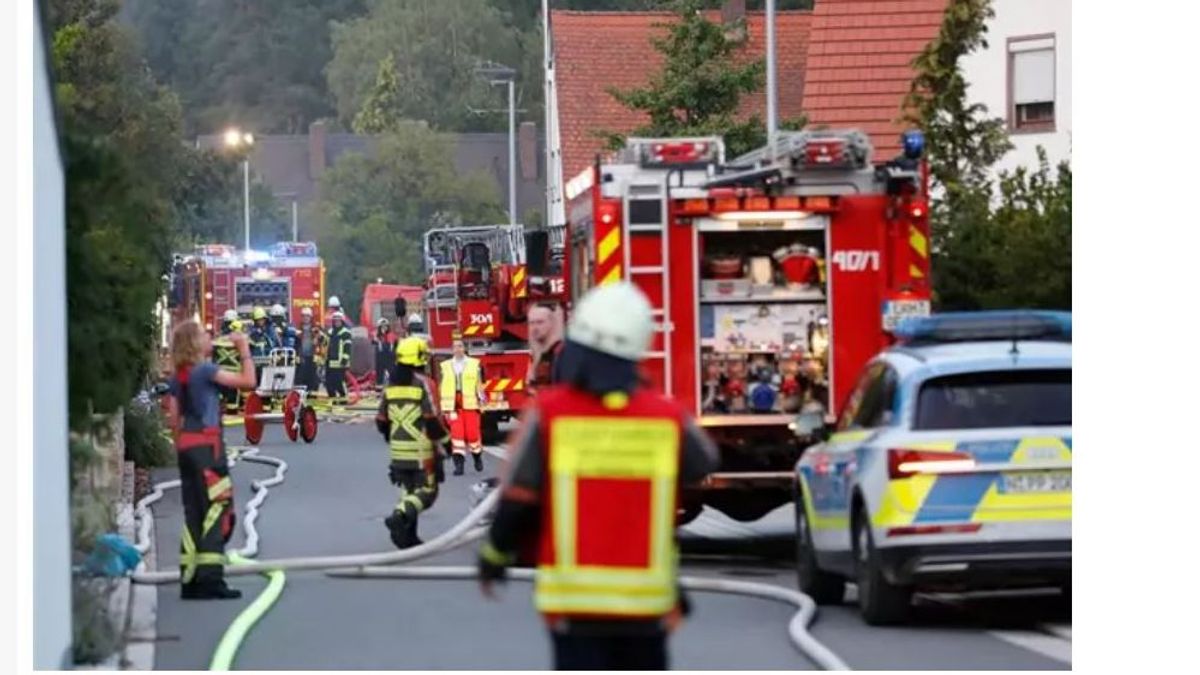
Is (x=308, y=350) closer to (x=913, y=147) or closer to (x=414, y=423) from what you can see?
(x=414, y=423)

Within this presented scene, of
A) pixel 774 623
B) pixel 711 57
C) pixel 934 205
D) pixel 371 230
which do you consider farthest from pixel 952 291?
pixel 371 230

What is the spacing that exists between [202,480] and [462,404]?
12.6 meters

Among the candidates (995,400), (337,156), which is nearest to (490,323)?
(995,400)

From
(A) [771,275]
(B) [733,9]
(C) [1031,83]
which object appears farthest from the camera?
(B) [733,9]

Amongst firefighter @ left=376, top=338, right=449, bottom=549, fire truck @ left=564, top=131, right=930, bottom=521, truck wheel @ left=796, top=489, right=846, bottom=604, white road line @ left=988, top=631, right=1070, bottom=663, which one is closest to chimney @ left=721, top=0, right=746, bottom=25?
firefighter @ left=376, top=338, right=449, bottom=549

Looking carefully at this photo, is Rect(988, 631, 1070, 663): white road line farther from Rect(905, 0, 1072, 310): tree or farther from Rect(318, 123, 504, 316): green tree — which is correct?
Rect(318, 123, 504, 316): green tree

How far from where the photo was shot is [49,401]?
10570 mm

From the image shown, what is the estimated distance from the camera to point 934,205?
23547 millimetres

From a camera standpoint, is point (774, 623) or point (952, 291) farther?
point (952, 291)

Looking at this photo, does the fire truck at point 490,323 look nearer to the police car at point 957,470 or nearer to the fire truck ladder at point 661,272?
the fire truck ladder at point 661,272

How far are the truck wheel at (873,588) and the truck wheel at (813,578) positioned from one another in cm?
102

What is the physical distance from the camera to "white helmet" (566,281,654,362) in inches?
310
